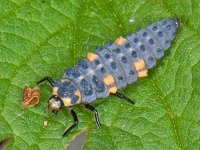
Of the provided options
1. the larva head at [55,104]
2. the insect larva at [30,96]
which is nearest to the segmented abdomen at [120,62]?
the larva head at [55,104]

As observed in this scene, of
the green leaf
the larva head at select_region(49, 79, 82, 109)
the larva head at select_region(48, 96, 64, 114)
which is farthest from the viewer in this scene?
the larva head at select_region(49, 79, 82, 109)

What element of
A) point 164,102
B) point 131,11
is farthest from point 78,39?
point 164,102

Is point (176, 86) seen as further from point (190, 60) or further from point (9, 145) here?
point (9, 145)

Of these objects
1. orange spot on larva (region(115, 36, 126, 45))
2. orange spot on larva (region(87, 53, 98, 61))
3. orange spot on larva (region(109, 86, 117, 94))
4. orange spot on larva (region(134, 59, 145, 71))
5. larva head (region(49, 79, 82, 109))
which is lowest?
orange spot on larva (region(109, 86, 117, 94))

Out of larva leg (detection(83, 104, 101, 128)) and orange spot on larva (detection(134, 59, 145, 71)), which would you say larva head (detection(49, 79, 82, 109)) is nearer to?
larva leg (detection(83, 104, 101, 128))

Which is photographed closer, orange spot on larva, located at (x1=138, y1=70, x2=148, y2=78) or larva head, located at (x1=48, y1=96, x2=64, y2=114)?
larva head, located at (x1=48, y1=96, x2=64, y2=114)

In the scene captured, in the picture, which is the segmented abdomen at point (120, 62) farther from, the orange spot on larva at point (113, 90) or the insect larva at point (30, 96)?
the insect larva at point (30, 96)

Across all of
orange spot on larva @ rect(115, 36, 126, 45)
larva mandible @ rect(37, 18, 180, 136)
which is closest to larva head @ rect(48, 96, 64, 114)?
larva mandible @ rect(37, 18, 180, 136)
